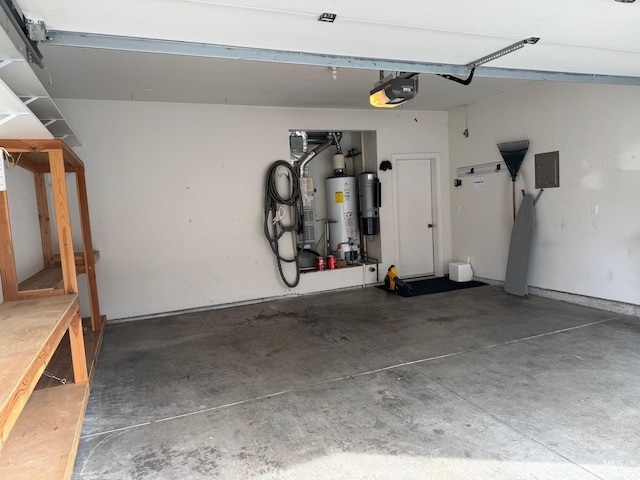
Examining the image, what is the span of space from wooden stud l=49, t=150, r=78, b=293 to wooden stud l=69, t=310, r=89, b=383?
0.85 ft

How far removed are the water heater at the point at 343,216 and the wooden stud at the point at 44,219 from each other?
3918mm

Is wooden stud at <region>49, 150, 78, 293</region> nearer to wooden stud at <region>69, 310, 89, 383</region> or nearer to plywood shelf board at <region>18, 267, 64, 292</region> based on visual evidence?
plywood shelf board at <region>18, 267, 64, 292</region>

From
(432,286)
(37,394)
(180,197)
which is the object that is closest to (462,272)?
(432,286)

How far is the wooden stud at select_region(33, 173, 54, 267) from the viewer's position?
4.27 meters

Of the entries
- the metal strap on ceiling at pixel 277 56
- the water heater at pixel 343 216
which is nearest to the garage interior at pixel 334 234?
the metal strap on ceiling at pixel 277 56

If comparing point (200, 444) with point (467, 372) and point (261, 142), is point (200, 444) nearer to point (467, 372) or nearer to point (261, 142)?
point (467, 372)

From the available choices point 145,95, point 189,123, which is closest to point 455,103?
point 189,123

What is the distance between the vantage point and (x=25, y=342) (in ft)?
6.15

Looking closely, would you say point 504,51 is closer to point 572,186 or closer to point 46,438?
point 572,186

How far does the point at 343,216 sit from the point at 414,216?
1.24 m

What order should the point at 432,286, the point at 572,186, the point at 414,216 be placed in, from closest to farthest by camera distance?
1. the point at 572,186
2. the point at 432,286
3. the point at 414,216

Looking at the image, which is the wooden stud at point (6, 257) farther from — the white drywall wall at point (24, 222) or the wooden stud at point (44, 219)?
the wooden stud at point (44, 219)

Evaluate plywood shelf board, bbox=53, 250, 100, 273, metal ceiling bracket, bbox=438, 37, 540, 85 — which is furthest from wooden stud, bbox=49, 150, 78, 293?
metal ceiling bracket, bbox=438, 37, 540, 85

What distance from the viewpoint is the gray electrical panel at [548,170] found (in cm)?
505
